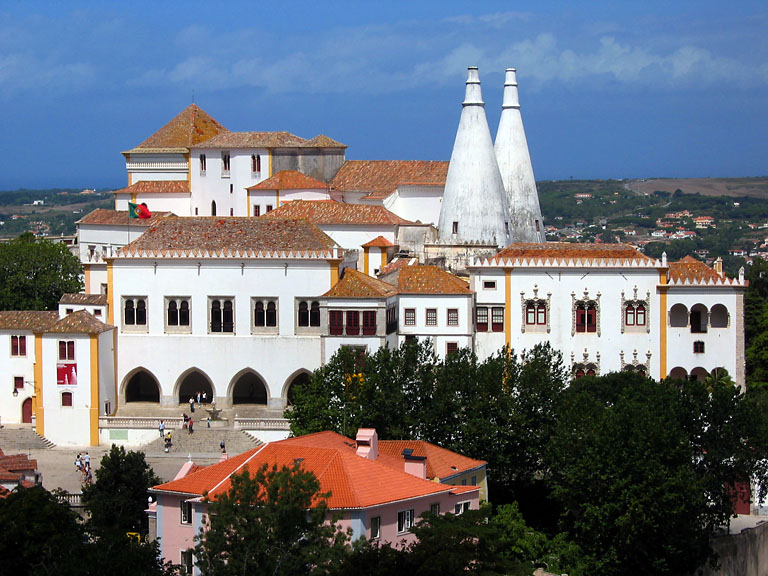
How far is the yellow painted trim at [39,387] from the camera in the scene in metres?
71.6

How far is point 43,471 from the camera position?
6569 centimetres

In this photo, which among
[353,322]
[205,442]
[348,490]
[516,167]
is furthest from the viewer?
[516,167]

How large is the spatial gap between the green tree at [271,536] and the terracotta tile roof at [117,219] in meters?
46.1

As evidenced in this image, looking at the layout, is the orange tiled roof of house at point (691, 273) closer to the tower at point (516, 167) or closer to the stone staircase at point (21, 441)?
the tower at point (516, 167)


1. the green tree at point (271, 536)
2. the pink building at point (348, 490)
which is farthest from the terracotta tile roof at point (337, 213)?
the green tree at point (271, 536)

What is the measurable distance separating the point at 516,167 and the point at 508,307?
13188mm

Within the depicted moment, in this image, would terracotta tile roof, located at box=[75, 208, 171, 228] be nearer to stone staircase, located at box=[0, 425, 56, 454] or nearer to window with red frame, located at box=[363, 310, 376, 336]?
stone staircase, located at box=[0, 425, 56, 454]

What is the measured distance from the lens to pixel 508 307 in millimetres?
74312

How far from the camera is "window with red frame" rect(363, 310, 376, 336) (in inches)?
2800

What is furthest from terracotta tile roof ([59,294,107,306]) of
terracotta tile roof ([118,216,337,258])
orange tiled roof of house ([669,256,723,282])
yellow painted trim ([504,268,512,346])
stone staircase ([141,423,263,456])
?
orange tiled roof of house ([669,256,723,282])

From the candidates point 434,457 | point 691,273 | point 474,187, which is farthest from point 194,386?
point 434,457

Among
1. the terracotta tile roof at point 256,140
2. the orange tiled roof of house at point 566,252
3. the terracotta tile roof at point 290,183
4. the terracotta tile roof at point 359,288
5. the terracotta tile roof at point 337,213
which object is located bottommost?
the terracotta tile roof at point 359,288

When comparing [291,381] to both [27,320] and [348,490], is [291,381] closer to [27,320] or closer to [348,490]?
[27,320]

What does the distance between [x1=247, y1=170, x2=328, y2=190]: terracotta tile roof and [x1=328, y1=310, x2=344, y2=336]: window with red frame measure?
16866 millimetres
